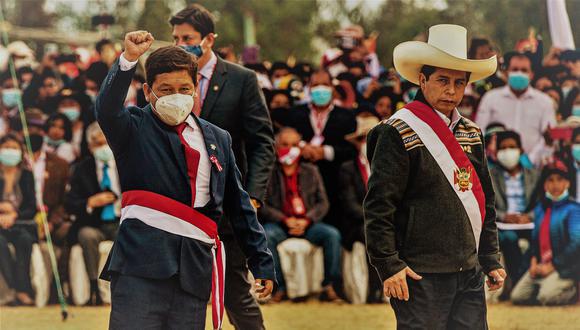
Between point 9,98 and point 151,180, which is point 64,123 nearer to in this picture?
point 9,98

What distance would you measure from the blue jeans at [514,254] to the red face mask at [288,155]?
2.17 metres

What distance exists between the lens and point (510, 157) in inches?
438

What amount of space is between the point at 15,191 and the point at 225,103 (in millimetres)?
5242

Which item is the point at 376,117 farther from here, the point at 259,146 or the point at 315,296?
the point at 259,146

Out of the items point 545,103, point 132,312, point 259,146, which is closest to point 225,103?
point 259,146

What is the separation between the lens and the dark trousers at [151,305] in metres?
4.98

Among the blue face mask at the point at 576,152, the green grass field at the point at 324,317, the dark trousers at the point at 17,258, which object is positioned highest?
the blue face mask at the point at 576,152

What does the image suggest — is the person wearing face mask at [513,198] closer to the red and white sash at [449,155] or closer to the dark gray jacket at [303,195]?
the dark gray jacket at [303,195]

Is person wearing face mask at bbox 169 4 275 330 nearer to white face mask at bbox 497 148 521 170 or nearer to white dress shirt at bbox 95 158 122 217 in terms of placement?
white dress shirt at bbox 95 158 122 217

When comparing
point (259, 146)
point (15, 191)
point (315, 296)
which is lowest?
point (315, 296)

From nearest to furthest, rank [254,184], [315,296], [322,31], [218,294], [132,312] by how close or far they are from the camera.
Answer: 1. [132,312]
2. [218,294]
3. [254,184]
4. [315,296]
5. [322,31]

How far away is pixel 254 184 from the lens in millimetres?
6738

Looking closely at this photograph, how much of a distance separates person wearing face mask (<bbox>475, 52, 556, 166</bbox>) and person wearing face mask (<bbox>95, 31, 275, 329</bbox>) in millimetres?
6597

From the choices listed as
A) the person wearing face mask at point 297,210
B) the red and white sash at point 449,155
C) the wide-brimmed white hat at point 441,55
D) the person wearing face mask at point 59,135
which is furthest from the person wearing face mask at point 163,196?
the person wearing face mask at point 59,135
